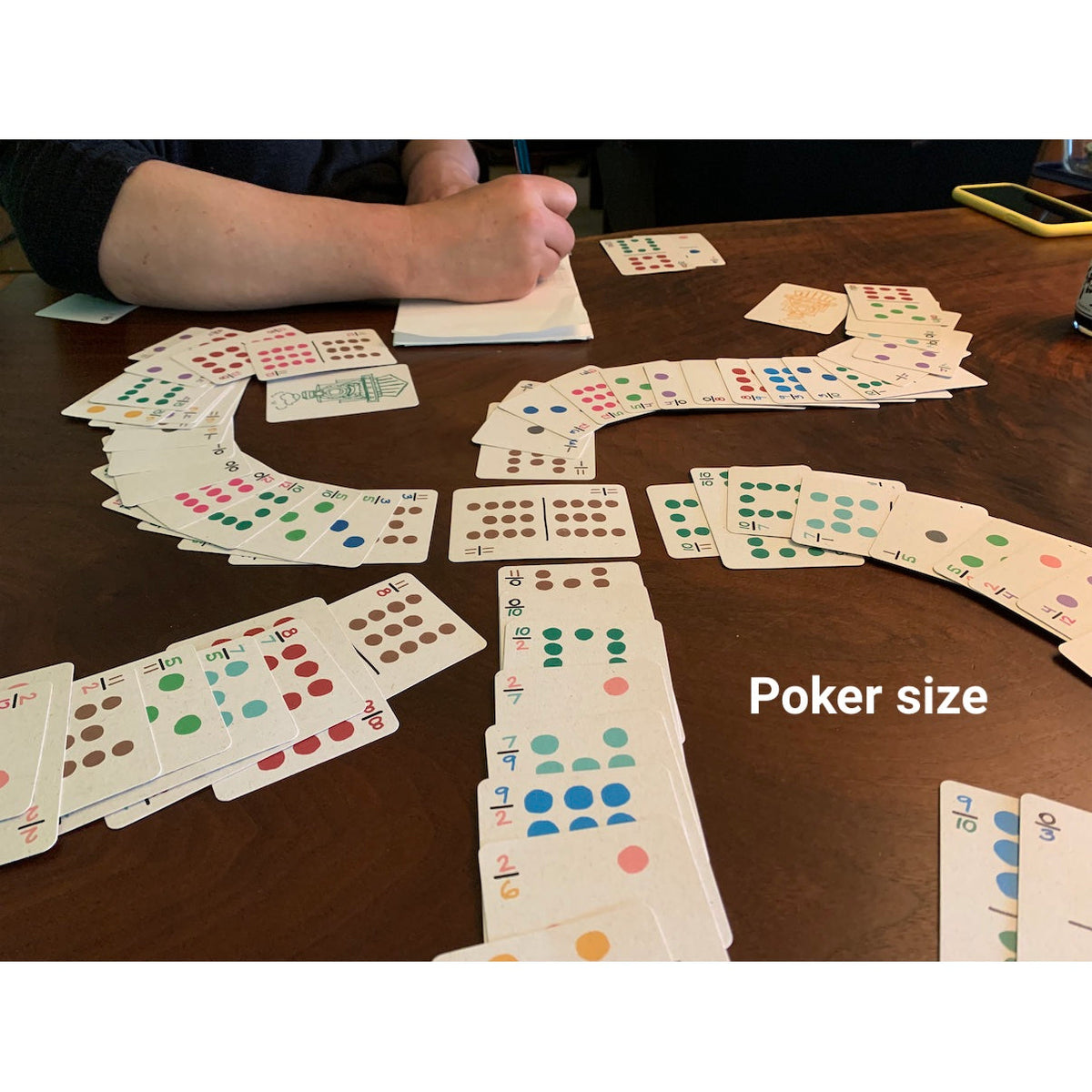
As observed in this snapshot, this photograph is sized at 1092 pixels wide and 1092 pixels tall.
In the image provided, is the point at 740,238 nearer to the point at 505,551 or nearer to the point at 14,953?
the point at 505,551

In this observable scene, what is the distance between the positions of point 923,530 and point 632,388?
16.0 inches

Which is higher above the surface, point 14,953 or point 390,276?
point 390,276

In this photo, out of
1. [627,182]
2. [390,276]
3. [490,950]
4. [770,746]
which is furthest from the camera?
[627,182]

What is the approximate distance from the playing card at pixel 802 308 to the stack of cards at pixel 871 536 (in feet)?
1.41

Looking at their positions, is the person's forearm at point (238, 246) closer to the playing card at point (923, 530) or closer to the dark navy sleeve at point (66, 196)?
the dark navy sleeve at point (66, 196)

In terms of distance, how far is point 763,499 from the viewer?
92 cm

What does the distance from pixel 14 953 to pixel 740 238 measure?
152cm

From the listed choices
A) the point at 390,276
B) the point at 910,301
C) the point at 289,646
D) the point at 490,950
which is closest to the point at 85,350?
the point at 390,276

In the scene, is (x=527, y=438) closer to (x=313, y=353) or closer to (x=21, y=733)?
(x=313, y=353)

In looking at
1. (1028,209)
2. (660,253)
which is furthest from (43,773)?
(1028,209)

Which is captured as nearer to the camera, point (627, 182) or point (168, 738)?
point (168, 738)

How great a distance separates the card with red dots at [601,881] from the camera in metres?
0.55

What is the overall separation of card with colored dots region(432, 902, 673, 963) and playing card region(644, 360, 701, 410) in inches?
26.5

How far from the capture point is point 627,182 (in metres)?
3.11
